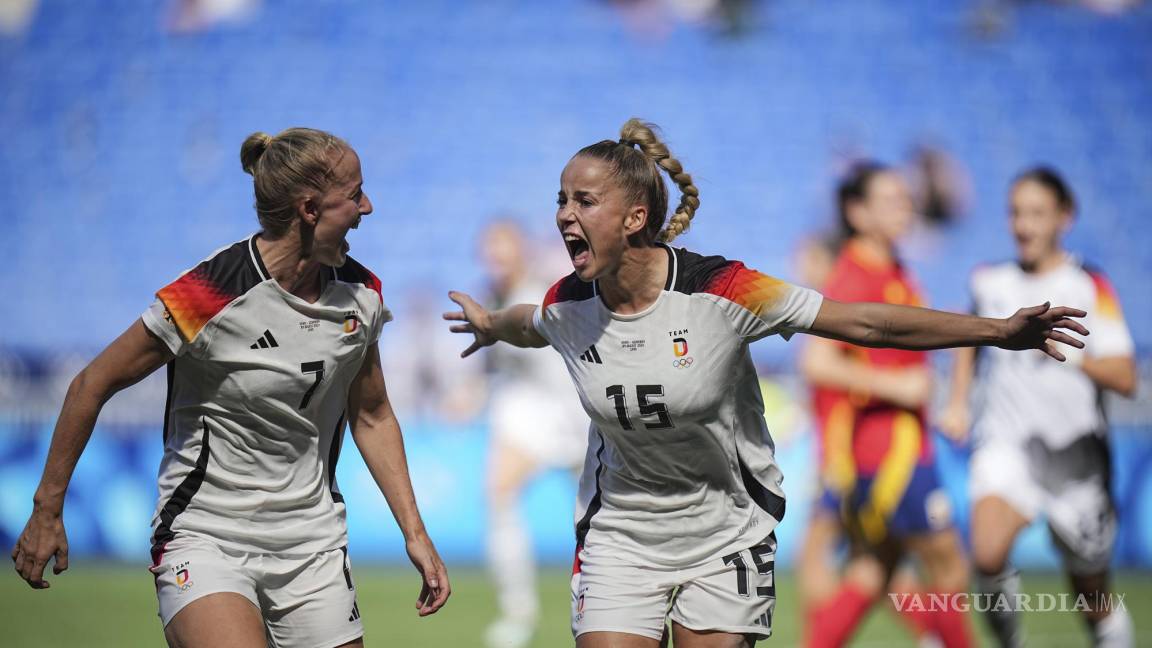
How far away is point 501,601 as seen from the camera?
10695mm

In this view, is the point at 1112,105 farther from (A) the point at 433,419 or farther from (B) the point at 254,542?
(B) the point at 254,542

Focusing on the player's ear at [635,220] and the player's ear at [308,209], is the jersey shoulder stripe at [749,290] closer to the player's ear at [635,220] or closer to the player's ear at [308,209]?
the player's ear at [635,220]

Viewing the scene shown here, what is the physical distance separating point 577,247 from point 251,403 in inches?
47.5

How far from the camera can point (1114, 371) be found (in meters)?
6.90

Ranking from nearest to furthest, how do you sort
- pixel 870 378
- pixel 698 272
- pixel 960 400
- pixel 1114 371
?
pixel 698 272 → pixel 1114 371 → pixel 870 378 → pixel 960 400

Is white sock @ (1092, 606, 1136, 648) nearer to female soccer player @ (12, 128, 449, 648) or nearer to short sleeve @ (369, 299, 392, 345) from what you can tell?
female soccer player @ (12, 128, 449, 648)

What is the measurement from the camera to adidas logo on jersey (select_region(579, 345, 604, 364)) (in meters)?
4.52

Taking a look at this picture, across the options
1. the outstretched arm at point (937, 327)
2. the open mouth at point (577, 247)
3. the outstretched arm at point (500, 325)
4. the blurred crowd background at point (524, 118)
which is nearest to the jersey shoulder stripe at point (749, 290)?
the outstretched arm at point (937, 327)

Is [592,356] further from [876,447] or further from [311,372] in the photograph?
[876,447]

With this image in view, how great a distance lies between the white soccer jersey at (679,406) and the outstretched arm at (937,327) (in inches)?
4.2

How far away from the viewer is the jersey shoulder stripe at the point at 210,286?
13.5ft

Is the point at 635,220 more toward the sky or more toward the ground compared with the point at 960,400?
more toward the sky

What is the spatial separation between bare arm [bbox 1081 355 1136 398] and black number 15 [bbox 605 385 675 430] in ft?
11.5

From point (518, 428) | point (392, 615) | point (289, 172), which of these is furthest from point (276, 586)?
point (518, 428)
